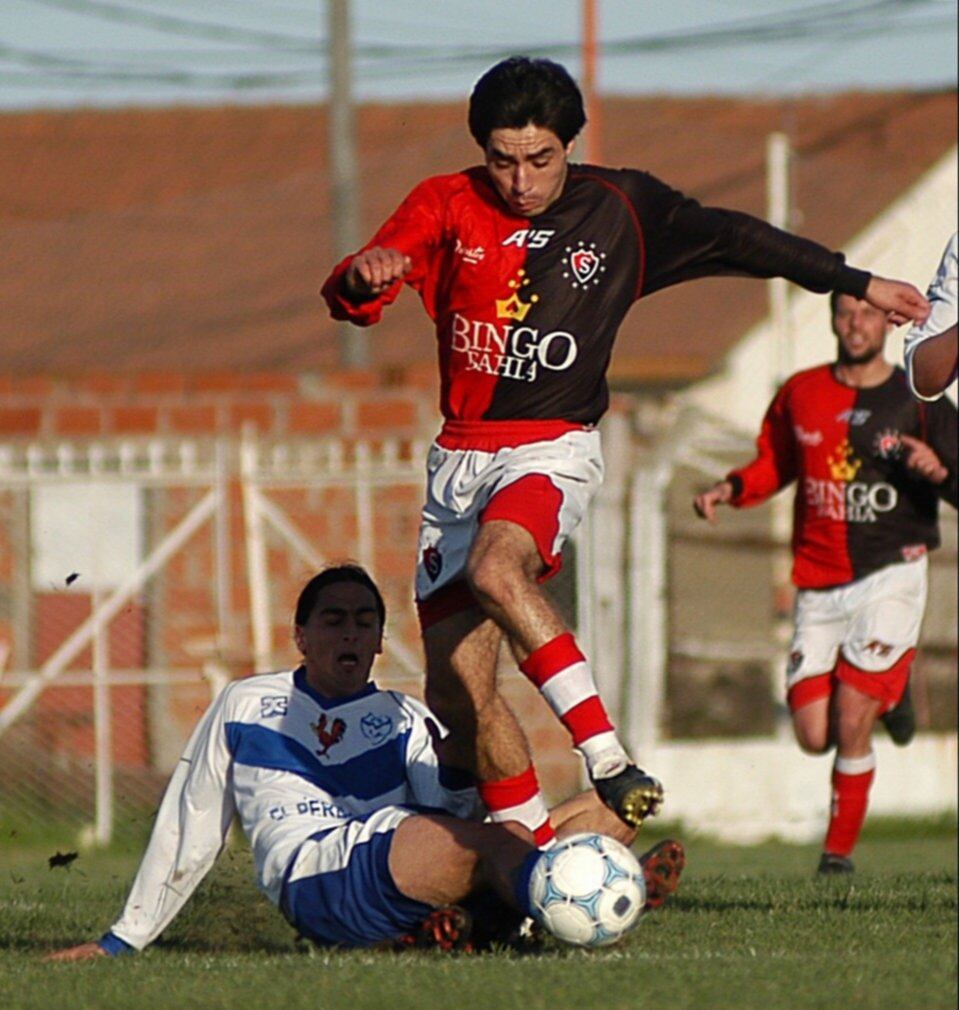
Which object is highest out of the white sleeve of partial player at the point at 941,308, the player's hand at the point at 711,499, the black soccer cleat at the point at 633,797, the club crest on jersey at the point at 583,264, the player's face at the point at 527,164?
the player's face at the point at 527,164

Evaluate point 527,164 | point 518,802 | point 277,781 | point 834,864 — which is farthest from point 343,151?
point 518,802

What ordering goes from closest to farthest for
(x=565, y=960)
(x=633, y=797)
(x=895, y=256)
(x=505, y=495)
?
(x=633, y=797), (x=565, y=960), (x=505, y=495), (x=895, y=256)

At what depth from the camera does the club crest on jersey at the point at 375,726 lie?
717cm

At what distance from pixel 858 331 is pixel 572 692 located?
15.4 ft

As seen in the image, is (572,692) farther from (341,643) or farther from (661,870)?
(341,643)

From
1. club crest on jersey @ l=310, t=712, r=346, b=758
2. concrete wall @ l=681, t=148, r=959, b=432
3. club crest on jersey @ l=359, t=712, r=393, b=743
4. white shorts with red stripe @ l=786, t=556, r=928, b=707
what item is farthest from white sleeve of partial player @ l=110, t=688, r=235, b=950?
concrete wall @ l=681, t=148, r=959, b=432

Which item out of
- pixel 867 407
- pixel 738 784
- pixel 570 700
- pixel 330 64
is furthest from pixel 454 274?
pixel 330 64

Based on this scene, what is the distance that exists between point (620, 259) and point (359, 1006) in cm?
263

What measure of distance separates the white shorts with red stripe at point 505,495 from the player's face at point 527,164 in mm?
706

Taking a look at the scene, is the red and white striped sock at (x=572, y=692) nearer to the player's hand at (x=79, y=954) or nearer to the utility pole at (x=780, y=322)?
the player's hand at (x=79, y=954)

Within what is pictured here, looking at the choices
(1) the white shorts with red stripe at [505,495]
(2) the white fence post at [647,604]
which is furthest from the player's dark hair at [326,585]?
(2) the white fence post at [647,604]

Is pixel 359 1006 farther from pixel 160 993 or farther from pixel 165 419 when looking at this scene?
pixel 165 419

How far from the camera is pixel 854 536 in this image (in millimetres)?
10586

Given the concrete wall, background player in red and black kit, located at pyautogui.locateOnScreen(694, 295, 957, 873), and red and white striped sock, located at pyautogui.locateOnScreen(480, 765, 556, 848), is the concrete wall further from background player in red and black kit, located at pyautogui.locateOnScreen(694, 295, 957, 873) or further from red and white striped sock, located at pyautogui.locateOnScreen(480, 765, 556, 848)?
red and white striped sock, located at pyautogui.locateOnScreen(480, 765, 556, 848)
